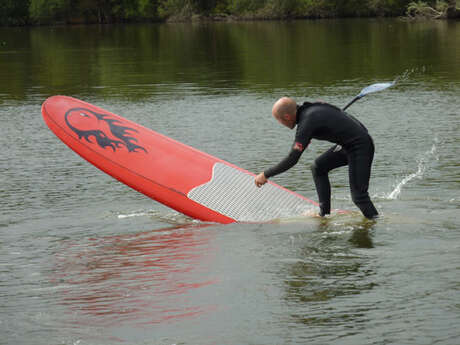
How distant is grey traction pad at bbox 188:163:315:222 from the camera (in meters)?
8.30

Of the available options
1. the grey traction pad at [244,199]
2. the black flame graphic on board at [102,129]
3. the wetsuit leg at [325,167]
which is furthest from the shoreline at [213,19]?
the wetsuit leg at [325,167]

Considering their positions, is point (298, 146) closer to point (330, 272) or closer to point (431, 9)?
point (330, 272)

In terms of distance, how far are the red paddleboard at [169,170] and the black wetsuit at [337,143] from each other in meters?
1.04

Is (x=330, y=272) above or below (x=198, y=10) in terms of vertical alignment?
above

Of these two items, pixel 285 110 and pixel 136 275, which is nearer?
pixel 136 275

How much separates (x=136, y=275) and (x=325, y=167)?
2.27m

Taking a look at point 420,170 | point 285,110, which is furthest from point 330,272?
point 420,170

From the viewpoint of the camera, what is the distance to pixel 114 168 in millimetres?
9219

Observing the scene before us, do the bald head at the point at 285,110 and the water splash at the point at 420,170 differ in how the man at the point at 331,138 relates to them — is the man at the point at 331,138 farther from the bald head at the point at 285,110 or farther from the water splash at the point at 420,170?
the water splash at the point at 420,170

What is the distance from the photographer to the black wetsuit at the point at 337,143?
687cm

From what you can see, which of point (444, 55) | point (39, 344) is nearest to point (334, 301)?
point (39, 344)

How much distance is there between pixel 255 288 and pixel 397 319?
1230mm

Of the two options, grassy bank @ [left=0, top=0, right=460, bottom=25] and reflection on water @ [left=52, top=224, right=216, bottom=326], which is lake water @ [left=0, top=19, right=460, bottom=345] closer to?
reflection on water @ [left=52, top=224, right=216, bottom=326]

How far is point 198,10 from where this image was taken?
8275 cm
